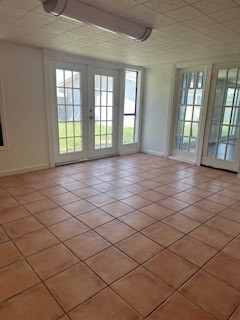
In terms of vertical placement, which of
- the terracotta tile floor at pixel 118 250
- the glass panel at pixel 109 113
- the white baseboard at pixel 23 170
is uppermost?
the glass panel at pixel 109 113

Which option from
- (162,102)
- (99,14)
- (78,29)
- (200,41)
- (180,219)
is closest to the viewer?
(99,14)

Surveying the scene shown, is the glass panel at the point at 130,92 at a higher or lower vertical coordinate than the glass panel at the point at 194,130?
higher

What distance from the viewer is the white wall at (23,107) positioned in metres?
3.71

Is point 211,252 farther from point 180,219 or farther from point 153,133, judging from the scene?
point 153,133

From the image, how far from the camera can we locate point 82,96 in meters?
4.73

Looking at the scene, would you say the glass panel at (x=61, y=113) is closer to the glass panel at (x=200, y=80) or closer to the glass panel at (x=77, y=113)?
the glass panel at (x=77, y=113)

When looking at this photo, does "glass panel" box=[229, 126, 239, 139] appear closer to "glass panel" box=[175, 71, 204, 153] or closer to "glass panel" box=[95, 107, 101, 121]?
"glass panel" box=[175, 71, 204, 153]

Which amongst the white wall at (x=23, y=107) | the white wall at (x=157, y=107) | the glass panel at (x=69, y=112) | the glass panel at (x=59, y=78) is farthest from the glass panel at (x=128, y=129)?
the white wall at (x=23, y=107)

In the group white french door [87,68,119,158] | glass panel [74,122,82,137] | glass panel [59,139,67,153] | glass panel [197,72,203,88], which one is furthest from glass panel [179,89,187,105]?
glass panel [59,139,67,153]

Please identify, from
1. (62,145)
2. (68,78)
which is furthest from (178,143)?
(68,78)

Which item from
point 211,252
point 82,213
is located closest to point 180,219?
point 211,252

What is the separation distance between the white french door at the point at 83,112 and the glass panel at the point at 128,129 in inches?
13.9

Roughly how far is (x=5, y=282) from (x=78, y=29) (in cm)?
287

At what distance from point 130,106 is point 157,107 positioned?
72 cm
